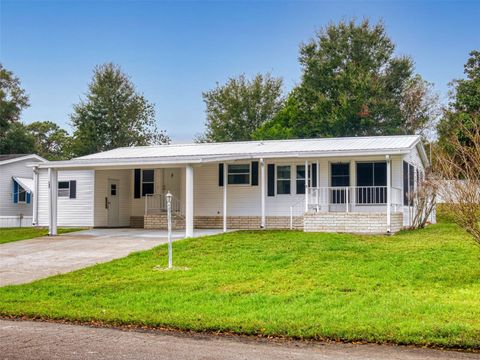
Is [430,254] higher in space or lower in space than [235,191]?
lower

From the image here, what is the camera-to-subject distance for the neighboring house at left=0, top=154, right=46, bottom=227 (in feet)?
100

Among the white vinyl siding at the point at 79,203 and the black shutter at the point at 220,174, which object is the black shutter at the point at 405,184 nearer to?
the black shutter at the point at 220,174

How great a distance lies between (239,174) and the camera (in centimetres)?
2186

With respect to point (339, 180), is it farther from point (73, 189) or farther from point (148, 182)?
point (73, 189)

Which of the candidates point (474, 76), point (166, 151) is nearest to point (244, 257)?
point (166, 151)

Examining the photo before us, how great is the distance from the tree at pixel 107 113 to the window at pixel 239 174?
22.3 metres

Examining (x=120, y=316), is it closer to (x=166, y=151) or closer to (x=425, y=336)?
(x=425, y=336)

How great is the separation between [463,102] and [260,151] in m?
14.6

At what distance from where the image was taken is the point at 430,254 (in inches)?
529

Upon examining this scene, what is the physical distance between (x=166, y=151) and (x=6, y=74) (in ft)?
82.2

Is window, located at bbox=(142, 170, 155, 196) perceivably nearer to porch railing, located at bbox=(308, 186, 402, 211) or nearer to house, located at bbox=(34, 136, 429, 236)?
house, located at bbox=(34, 136, 429, 236)

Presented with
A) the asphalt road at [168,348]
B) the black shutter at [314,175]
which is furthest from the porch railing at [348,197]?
the asphalt road at [168,348]

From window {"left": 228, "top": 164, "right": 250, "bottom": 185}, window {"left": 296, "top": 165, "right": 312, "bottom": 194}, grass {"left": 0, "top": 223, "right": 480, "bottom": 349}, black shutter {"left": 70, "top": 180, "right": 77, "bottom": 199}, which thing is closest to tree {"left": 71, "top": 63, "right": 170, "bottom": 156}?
black shutter {"left": 70, "top": 180, "right": 77, "bottom": 199}

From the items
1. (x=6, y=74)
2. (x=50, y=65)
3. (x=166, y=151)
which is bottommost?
(x=166, y=151)
